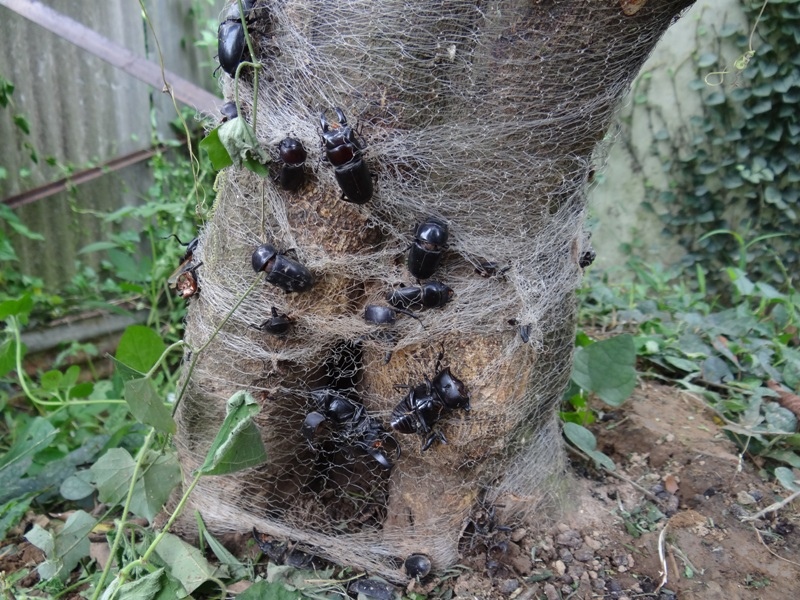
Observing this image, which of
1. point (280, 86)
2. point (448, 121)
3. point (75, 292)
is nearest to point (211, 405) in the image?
point (280, 86)

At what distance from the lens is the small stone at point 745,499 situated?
5.36 feet

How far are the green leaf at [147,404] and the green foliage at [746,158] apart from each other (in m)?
4.25

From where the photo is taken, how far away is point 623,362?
71.4 inches

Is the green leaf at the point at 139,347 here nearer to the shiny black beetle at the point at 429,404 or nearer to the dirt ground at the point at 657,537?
the shiny black beetle at the point at 429,404

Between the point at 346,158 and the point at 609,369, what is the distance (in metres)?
1.10

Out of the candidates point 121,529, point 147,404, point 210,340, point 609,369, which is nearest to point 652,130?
point 609,369

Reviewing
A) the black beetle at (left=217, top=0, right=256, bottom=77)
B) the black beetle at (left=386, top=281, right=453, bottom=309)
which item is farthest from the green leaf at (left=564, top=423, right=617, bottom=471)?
the black beetle at (left=217, top=0, right=256, bottom=77)

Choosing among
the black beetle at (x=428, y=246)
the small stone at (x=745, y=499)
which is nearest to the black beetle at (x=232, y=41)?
the black beetle at (x=428, y=246)

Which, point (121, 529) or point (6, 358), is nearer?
point (121, 529)

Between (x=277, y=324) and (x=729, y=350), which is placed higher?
(x=277, y=324)

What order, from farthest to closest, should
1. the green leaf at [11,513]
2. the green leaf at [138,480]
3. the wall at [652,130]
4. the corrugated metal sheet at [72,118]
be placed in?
1. the wall at [652,130]
2. the corrugated metal sheet at [72,118]
3. the green leaf at [11,513]
4. the green leaf at [138,480]

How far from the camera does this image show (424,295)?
130 cm

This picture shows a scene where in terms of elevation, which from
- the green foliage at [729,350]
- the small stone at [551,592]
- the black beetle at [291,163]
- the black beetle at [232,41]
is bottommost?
the small stone at [551,592]

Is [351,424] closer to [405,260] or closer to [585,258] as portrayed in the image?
[405,260]
